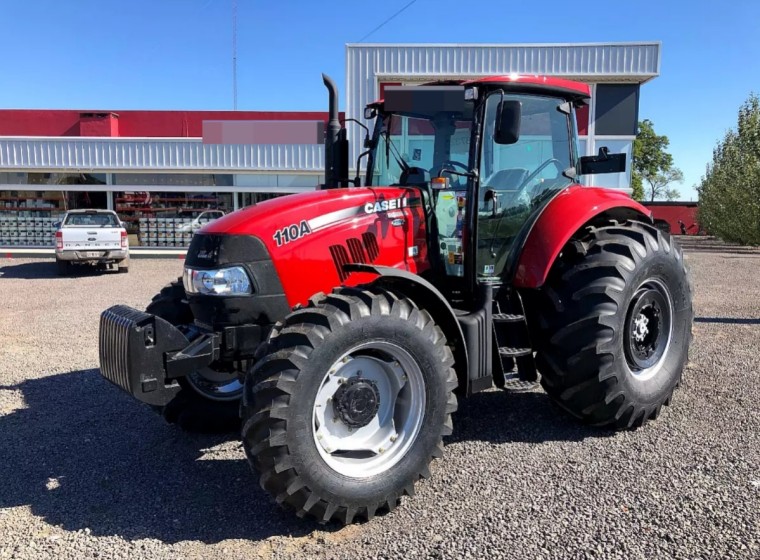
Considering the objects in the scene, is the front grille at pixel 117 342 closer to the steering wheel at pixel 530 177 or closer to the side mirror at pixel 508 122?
the side mirror at pixel 508 122

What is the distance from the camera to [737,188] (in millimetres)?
23750

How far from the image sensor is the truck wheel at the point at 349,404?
304cm

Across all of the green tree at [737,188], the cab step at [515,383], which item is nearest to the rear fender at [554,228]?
the cab step at [515,383]

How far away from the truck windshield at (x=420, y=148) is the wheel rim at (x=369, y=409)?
4.94 feet

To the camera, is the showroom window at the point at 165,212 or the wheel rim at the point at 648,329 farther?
the showroom window at the point at 165,212

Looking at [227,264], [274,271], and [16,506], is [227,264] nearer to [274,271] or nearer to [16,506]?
[274,271]

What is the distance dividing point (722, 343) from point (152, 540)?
22.4 ft

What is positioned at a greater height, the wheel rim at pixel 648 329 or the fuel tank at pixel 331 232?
the fuel tank at pixel 331 232

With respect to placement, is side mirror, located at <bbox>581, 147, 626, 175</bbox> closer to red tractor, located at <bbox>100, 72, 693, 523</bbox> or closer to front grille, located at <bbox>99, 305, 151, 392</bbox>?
red tractor, located at <bbox>100, 72, 693, 523</bbox>

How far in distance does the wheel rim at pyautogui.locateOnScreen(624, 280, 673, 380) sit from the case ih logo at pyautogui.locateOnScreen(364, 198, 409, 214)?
1.89m

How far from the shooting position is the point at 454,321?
3.75 metres

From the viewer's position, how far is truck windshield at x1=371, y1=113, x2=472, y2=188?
171 inches

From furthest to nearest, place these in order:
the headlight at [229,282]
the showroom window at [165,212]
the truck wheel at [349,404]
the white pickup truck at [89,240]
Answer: the showroom window at [165,212], the white pickup truck at [89,240], the headlight at [229,282], the truck wheel at [349,404]

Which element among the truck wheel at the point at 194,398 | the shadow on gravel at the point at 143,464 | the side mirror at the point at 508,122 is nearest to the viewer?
the shadow on gravel at the point at 143,464
